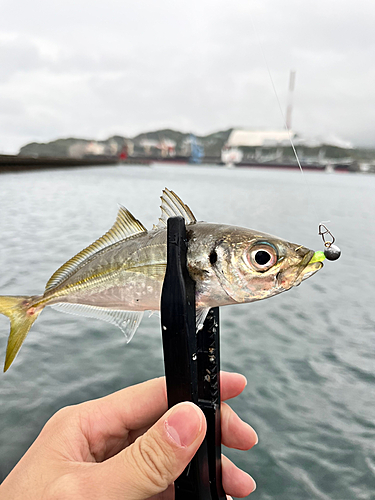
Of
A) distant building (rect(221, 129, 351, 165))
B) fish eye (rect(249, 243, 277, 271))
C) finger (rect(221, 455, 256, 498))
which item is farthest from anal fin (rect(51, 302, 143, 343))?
distant building (rect(221, 129, 351, 165))

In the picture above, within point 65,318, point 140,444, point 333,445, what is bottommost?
point 333,445

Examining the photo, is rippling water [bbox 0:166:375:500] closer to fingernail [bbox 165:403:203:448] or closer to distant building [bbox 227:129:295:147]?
fingernail [bbox 165:403:203:448]

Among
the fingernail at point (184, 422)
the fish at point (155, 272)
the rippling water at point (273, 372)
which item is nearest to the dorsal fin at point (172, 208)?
the fish at point (155, 272)

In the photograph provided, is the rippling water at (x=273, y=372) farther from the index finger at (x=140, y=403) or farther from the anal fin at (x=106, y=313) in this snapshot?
the index finger at (x=140, y=403)

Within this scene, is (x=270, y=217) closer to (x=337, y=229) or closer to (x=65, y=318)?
(x=337, y=229)

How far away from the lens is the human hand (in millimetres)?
1936

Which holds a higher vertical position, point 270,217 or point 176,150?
point 176,150

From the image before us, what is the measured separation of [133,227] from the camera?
2.02m

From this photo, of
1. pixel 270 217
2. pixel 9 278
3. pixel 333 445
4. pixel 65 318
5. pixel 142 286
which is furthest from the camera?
pixel 270 217

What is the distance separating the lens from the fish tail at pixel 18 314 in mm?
1874

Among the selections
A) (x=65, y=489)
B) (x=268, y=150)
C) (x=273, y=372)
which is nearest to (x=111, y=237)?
(x=65, y=489)

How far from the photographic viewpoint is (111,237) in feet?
6.81

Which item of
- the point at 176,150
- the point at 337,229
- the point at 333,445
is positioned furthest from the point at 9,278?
the point at 176,150

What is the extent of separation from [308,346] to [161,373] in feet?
9.19
